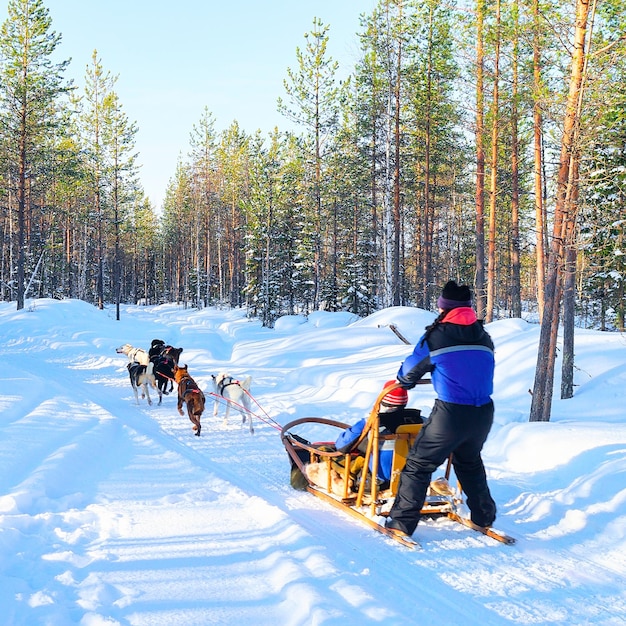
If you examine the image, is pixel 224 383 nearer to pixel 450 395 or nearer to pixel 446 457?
pixel 446 457

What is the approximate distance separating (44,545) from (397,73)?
2245cm

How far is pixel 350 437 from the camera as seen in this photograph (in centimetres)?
467

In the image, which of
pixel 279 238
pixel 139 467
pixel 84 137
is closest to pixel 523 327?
pixel 139 467

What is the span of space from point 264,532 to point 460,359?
2071mm

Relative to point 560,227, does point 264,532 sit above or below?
below

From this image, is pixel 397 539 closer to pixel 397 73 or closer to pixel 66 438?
pixel 66 438

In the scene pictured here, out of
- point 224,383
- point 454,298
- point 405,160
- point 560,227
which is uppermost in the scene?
point 405,160

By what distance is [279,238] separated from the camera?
3152 cm

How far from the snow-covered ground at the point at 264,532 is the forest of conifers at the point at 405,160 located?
3016mm

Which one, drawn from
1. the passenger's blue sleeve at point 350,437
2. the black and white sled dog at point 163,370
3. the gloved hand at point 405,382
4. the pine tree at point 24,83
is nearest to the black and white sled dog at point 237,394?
the black and white sled dog at point 163,370

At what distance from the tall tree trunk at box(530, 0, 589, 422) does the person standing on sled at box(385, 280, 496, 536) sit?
4.08m

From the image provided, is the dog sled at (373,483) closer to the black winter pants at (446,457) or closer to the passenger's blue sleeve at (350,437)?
the passenger's blue sleeve at (350,437)

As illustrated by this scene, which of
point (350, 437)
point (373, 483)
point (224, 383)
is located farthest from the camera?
point (224, 383)

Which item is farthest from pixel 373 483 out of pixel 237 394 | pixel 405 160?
pixel 405 160
